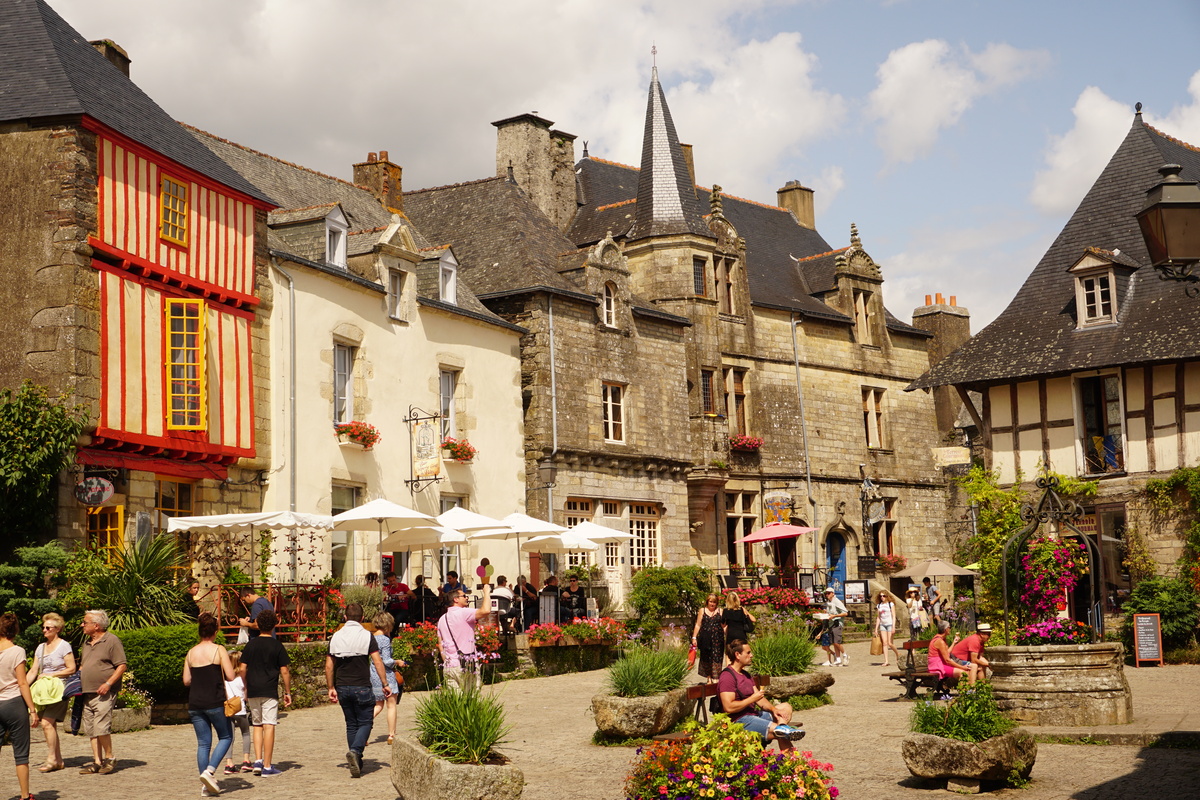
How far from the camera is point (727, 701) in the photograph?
9555mm

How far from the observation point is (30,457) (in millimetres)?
14633

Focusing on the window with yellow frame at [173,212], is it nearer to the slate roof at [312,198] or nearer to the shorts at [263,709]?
the slate roof at [312,198]

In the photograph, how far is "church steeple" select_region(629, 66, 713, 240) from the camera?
28812 millimetres

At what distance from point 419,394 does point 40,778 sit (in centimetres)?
1225

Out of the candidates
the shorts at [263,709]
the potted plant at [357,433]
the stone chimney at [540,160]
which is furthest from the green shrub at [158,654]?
the stone chimney at [540,160]

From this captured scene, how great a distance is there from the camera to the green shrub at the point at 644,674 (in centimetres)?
1189

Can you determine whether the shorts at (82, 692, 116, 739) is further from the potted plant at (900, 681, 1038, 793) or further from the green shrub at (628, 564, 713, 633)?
the green shrub at (628, 564, 713, 633)

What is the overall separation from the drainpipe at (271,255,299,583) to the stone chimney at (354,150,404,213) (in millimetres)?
7251

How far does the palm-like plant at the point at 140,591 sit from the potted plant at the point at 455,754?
21.0 ft

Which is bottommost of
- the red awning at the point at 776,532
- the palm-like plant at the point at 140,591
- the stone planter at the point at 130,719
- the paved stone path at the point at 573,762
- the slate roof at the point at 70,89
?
the paved stone path at the point at 573,762

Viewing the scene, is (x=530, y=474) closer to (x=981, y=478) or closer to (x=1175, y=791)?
(x=981, y=478)

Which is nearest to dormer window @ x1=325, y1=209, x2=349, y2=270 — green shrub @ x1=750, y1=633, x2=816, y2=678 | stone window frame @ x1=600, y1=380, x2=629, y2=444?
stone window frame @ x1=600, y1=380, x2=629, y2=444

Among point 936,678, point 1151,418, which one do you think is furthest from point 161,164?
point 1151,418

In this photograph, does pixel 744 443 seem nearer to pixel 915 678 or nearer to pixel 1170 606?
pixel 1170 606
